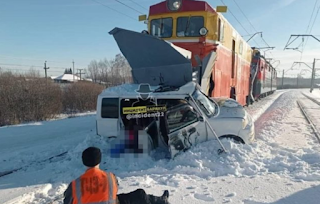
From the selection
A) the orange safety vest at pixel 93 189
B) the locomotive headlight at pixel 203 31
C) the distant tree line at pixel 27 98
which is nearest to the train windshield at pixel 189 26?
the locomotive headlight at pixel 203 31

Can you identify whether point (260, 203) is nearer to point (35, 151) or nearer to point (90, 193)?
point (90, 193)

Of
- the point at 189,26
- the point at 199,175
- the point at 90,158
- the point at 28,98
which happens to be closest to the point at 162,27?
the point at 189,26

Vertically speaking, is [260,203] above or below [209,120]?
below

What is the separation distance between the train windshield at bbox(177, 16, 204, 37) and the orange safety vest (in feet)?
23.2

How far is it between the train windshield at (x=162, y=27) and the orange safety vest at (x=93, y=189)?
292 inches

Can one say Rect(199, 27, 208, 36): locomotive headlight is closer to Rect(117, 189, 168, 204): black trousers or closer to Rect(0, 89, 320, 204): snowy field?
Rect(0, 89, 320, 204): snowy field

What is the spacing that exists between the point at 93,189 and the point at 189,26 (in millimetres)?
7408

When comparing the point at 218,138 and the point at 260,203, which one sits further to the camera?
the point at 218,138

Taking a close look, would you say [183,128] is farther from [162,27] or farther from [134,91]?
[162,27]

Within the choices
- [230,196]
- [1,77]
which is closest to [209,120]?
[230,196]

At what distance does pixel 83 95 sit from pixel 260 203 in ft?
64.6

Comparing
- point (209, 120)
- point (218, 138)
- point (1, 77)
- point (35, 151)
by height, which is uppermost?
point (1, 77)

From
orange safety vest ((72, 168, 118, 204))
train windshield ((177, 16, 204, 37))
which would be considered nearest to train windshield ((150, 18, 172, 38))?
train windshield ((177, 16, 204, 37))

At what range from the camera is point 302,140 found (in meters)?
8.31
